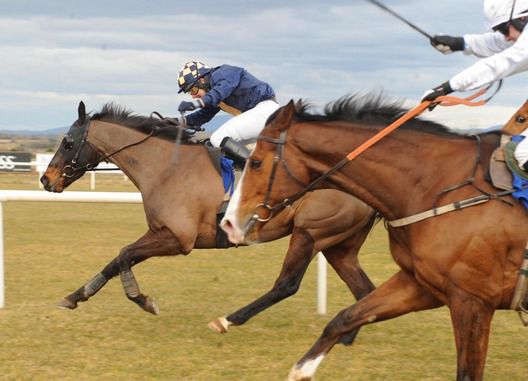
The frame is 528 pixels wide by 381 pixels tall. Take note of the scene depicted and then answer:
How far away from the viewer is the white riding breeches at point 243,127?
7055 millimetres

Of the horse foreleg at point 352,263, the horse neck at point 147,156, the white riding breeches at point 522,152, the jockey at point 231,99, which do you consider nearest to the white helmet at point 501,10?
the white riding breeches at point 522,152

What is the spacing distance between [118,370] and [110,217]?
12.7 m

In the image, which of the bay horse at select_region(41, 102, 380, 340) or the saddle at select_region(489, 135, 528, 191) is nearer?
the saddle at select_region(489, 135, 528, 191)

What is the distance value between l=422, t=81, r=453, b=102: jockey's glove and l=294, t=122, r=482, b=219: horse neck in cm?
31

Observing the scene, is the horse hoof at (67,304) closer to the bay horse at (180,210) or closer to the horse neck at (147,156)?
the bay horse at (180,210)

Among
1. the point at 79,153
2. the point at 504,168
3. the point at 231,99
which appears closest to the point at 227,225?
the point at 504,168

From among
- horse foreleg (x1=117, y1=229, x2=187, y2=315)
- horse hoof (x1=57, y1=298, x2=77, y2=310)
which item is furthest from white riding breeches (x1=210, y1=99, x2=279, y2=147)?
horse hoof (x1=57, y1=298, x2=77, y2=310)

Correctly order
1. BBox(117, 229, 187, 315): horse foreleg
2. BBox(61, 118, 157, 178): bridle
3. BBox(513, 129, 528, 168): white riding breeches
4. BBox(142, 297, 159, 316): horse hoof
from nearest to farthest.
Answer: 1. BBox(513, 129, 528, 168): white riding breeches
2. BBox(117, 229, 187, 315): horse foreleg
3. BBox(142, 297, 159, 316): horse hoof
4. BBox(61, 118, 157, 178): bridle

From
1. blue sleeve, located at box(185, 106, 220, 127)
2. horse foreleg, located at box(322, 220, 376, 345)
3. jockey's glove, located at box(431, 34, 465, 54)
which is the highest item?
jockey's glove, located at box(431, 34, 465, 54)

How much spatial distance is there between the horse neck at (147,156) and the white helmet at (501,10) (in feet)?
10.5

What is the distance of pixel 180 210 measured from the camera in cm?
681

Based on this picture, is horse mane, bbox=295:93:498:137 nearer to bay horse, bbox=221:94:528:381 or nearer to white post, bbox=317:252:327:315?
bay horse, bbox=221:94:528:381

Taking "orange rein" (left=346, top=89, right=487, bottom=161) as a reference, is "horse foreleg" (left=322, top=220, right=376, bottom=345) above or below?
below

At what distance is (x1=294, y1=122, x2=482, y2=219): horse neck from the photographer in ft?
14.5
